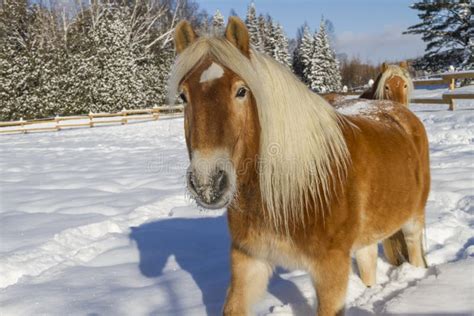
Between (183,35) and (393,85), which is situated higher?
(183,35)

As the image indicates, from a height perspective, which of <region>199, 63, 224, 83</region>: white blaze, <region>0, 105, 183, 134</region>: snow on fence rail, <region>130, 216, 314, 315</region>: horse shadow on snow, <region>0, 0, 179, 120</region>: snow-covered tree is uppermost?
<region>0, 0, 179, 120</region>: snow-covered tree

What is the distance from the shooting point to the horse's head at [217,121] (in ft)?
5.71

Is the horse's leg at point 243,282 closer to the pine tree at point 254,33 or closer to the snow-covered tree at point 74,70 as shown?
the pine tree at point 254,33

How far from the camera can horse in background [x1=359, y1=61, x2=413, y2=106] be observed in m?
5.66

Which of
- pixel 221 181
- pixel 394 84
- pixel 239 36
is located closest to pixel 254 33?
pixel 394 84

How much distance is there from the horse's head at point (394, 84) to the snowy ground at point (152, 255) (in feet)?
4.64

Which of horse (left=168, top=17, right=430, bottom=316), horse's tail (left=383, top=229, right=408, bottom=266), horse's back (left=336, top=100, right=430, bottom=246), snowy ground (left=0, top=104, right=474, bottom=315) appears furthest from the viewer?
horse's tail (left=383, top=229, right=408, bottom=266)

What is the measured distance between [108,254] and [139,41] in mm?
32612

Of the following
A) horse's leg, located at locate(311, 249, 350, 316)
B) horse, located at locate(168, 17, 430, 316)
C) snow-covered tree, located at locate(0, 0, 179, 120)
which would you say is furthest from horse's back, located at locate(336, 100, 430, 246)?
snow-covered tree, located at locate(0, 0, 179, 120)

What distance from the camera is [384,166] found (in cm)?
273

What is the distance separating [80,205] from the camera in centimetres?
585

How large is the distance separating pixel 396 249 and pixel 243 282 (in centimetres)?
205

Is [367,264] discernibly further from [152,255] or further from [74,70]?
[74,70]

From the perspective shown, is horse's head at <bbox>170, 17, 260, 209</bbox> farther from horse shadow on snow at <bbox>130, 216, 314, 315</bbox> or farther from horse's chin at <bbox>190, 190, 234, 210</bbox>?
horse shadow on snow at <bbox>130, 216, 314, 315</bbox>
